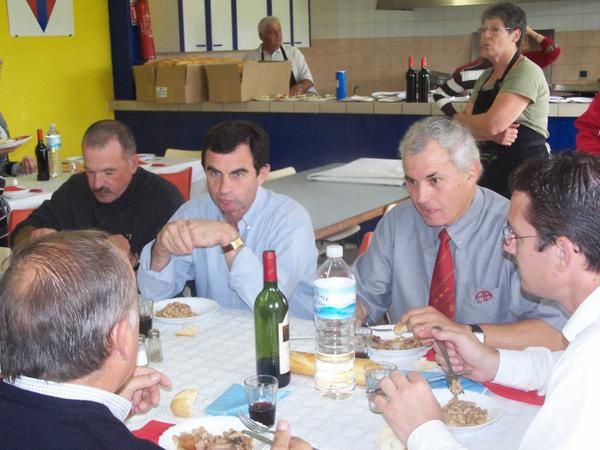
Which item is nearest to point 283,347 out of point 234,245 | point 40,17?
point 234,245

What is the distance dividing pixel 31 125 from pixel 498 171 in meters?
4.32

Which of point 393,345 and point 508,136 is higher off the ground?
point 508,136

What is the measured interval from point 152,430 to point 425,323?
757 millimetres

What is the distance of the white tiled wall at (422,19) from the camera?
7.82m

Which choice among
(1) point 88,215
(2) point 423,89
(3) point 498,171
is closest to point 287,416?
(1) point 88,215

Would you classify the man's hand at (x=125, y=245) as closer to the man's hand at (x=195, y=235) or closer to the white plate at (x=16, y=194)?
the man's hand at (x=195, y=235)

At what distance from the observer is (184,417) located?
5.44ft

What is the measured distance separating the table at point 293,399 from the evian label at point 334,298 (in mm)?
186

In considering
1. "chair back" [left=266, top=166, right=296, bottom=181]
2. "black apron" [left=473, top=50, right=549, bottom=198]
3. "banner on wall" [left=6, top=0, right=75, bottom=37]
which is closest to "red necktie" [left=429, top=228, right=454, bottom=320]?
"black apron" [left=473, top=50, right=549, bottom=198]

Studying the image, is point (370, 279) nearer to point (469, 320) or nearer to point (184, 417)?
point (469, 320)

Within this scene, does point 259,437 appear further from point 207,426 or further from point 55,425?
point 55,425

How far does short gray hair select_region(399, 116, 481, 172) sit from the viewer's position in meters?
2.38

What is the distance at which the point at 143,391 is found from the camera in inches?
65.2

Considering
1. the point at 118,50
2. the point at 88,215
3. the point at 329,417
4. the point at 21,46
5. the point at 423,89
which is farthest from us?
the point at 118,50
